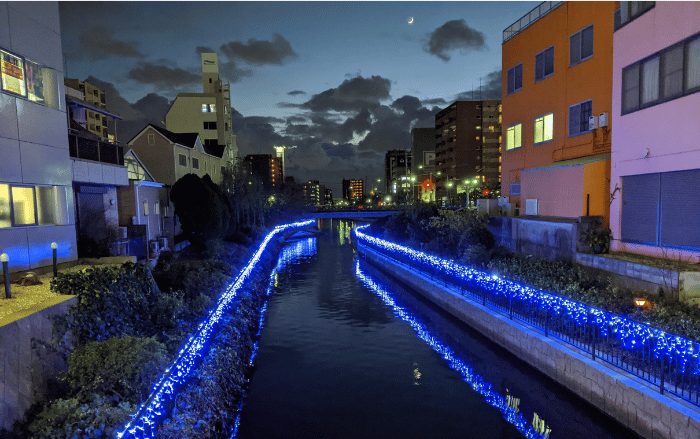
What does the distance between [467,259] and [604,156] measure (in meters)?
7.16

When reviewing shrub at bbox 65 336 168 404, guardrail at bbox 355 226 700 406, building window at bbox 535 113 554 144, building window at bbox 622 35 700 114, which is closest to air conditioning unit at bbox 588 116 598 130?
building window at bbox 535 113 554 144

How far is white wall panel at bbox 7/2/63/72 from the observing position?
11398 millimetres

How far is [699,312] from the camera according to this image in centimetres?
903

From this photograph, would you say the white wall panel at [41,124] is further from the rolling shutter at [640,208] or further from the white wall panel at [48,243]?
the rolling shutter at [640,208]

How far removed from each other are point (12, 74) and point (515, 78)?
2428cm

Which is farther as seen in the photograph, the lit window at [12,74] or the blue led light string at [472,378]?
the lit window at [12,74]

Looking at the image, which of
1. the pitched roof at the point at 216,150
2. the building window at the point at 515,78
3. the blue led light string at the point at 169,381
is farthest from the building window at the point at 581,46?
the pitched roof at the point at 216,150

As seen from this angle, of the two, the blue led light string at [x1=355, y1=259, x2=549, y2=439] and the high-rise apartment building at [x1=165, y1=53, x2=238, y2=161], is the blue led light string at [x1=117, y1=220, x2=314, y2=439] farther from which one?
the high-rise apartment building at [x1=165, y1=53, x2=238, y2=161]

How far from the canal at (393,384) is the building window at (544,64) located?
14.3m

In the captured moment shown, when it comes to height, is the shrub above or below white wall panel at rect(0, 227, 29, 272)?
below

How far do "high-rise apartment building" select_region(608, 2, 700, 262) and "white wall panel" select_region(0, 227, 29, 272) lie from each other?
19.1 m

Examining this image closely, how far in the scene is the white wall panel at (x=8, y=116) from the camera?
10.8 metres

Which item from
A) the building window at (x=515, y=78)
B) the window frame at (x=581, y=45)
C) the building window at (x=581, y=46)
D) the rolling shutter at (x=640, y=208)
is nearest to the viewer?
the rolling shutter at (x=640, y=208)

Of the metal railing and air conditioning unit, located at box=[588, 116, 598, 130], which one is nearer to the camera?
air conditioning unit, located at box=[588, 116, 598, 130]
